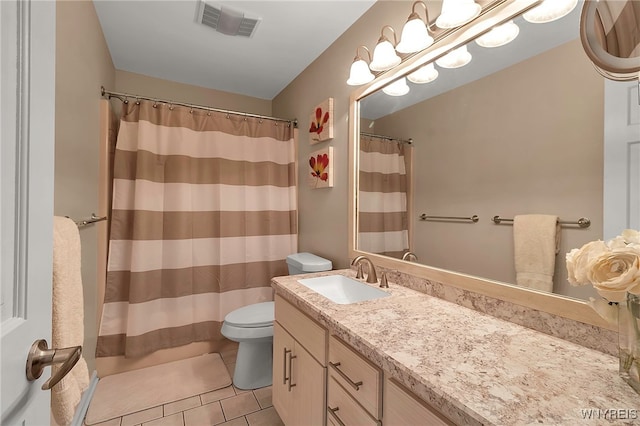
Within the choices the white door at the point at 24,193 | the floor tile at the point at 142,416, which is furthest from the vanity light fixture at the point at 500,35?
the floor tile at the point at 142,416

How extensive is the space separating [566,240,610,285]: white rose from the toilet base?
1701mm

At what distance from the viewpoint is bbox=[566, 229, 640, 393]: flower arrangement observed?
0.55 m

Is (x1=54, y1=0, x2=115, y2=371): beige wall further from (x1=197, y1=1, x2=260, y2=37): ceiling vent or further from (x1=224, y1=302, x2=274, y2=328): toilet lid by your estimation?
(x1=224, y1=302, x2=274, y2=328): toilet lid

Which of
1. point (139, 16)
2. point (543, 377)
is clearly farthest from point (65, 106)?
point (543, 377)

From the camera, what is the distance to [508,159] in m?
1.02

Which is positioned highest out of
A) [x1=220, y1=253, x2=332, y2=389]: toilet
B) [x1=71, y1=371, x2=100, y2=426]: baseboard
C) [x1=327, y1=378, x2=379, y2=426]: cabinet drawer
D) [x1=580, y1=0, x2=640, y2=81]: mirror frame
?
Answer: [x1=580, y1=0, x2=640, y2=81]: mirror frame

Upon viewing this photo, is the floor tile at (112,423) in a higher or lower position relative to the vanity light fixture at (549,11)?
lower

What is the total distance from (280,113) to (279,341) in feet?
7.36

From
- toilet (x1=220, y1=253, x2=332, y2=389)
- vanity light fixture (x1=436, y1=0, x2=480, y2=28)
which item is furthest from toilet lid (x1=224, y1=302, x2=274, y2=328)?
vanity light fixture (x1=436, y1=0, x2=480, y2=28)

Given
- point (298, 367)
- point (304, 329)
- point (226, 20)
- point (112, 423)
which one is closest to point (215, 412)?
point (112, 423)

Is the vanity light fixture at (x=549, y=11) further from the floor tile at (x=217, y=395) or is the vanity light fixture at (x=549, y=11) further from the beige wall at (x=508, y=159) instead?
the floor tile at (x=217, y=395)

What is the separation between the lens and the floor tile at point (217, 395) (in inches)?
70.5

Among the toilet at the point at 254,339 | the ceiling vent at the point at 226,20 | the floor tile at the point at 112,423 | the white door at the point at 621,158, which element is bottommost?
the floor tile at the point at 112,423

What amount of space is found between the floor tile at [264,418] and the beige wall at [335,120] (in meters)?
0.98
